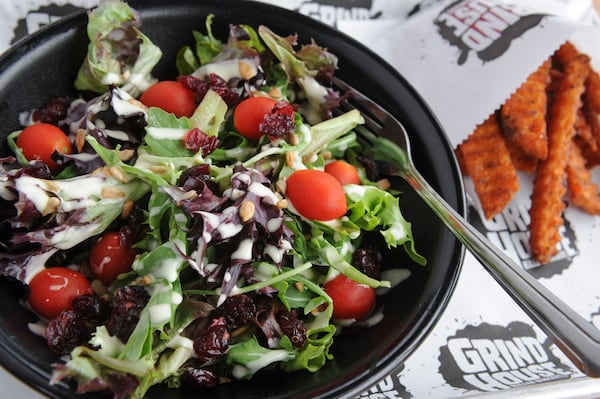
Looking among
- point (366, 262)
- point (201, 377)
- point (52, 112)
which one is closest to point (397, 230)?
point (366, 262)

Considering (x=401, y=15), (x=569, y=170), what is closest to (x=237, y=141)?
(x=401, y=15)

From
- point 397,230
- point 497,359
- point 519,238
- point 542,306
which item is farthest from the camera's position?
point 519,238

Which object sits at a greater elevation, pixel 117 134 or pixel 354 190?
pixel 117 134

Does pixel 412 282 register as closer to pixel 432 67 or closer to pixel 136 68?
pixel 136 68

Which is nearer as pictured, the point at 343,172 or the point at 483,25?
the point at 343,172

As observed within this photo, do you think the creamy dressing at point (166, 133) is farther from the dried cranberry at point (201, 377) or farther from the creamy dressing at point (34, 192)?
the dried cranberry at point (201, 377)

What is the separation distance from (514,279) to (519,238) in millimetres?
955

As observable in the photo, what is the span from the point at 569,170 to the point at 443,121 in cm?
49

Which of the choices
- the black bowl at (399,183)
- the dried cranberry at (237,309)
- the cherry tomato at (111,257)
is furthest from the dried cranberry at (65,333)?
the dried cranberry at (237,309)

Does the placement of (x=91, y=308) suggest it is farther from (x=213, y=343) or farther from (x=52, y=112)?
(x=52, y=112)

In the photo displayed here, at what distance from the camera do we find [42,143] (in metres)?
1.40

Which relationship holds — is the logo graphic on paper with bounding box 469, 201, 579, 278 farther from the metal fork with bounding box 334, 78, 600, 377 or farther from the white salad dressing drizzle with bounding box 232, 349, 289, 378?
the white salad dressing drizzle with bounding box 232, 349, 289, 378

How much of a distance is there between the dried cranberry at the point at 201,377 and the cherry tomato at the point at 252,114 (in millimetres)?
Answer: 582

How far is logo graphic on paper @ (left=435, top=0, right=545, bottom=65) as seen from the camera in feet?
7.02
